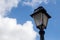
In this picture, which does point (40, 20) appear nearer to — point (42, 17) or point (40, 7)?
point (42, 17)

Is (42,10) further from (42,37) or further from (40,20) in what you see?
(42,37)

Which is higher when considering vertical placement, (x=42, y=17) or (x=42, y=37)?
(x=42, y=17)

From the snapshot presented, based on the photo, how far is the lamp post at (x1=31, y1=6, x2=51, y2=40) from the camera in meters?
13.6

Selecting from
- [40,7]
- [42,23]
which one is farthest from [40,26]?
[40,7]

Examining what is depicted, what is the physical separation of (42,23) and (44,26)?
8.7 inches

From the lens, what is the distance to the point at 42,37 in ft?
44.7

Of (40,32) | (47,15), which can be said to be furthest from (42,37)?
(47,15)

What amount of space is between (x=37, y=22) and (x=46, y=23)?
530mm

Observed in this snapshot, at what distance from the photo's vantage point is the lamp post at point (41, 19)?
1364cm

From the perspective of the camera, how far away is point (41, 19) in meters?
13.6

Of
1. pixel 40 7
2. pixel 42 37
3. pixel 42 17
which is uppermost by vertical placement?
pixel 40 7

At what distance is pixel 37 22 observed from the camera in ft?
45.1

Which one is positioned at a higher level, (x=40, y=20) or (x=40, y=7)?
(x=40, y=7)

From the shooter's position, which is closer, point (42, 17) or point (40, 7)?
point (42, 17)
